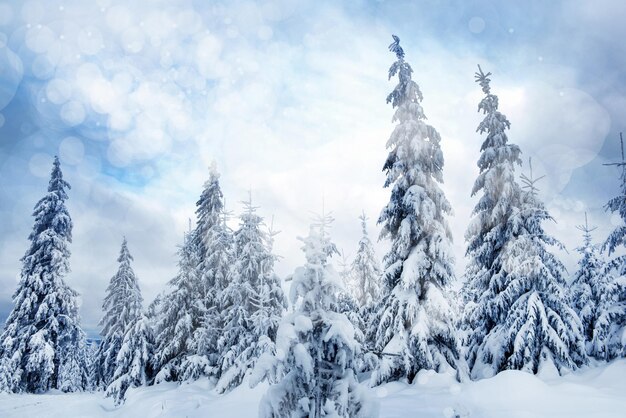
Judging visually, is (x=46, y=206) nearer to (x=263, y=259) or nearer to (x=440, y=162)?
(x=263, y=259)

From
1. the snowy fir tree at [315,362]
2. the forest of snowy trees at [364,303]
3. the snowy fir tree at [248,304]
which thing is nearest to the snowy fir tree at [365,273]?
the forest of snowy trees at [364,303]

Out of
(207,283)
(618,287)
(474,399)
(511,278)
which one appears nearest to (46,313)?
(207,283)

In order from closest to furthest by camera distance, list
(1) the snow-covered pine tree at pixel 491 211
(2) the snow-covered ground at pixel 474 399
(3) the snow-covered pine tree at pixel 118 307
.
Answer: (2) the snow-covered ground at pixel 474 399 → (1) the snow-covered pine tree at pixel 491 211 → (3) the snow-covered pine tree at pixel 118 307

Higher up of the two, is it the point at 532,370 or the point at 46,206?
the point at 46,206

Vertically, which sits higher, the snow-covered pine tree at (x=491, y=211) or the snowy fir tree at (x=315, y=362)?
the snow-covered pine tree at (x=491, y=211)

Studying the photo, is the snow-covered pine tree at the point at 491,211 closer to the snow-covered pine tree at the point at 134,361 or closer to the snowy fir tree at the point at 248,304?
the snowy fir tree at the point at 248,304

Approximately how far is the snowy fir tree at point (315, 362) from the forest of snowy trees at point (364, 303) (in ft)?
0.08

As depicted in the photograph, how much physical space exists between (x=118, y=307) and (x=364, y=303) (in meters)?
22.4

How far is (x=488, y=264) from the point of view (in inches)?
717

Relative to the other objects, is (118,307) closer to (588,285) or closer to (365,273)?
(365,273)

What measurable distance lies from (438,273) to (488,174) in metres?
5.47

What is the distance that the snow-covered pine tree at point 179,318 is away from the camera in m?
23.7

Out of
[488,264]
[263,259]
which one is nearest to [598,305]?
[488,264]

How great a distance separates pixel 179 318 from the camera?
2448cm
